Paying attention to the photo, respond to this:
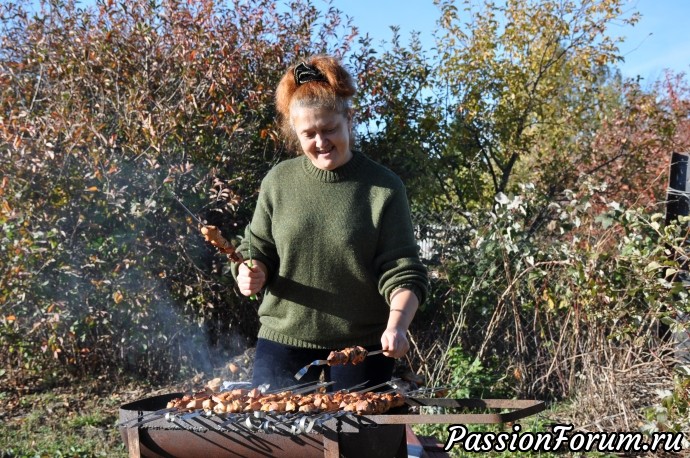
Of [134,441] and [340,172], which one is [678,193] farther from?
[134,441]

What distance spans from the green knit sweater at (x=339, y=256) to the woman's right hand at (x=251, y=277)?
0.06 m

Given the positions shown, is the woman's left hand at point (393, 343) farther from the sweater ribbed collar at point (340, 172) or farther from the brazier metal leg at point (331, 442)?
the sweater ribbed collar at point (340, 172)

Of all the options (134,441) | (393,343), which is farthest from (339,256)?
(134,441)

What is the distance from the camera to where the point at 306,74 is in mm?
2881

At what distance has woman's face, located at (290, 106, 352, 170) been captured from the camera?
9.19ft

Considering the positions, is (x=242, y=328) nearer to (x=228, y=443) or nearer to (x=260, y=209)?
(x=260, y=209)

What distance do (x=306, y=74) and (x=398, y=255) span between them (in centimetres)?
70

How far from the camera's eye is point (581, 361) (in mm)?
5027

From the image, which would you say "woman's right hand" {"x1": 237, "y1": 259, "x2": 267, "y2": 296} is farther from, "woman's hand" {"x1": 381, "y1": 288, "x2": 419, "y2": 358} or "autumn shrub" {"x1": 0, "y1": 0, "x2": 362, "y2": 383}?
"autumn shrub" {"x1": 0, "y1": 0, "x2": 362, "y2": 383}

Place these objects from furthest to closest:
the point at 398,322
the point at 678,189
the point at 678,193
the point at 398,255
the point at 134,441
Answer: the point at 678,189, the point at 678,193, the point at 398,255, the point at 398,322, the point at 134,441

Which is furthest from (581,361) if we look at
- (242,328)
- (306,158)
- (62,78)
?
(62,78)

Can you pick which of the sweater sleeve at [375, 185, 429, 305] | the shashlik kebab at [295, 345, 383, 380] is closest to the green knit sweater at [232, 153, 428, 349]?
the sweater sleeve at [375, 185, 429, 305]

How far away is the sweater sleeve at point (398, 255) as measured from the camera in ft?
9.07

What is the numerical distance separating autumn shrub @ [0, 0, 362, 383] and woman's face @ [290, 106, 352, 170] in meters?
2.30
